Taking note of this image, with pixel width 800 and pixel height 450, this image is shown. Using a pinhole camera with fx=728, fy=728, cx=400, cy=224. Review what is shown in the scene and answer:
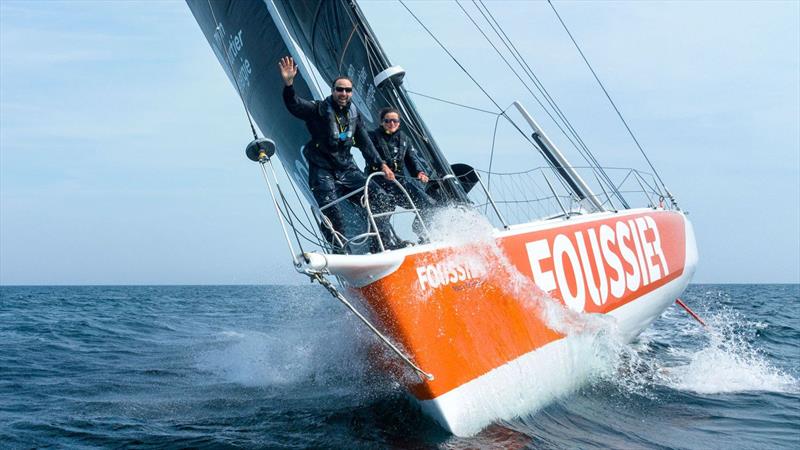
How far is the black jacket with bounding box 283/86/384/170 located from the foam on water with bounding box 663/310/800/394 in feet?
10.8

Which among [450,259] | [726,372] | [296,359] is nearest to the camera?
[450,259]

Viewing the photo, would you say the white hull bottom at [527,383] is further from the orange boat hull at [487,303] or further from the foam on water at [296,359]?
the foam on water at [296,359]

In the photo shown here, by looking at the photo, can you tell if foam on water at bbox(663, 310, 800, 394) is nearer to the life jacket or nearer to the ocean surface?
the ocean surface

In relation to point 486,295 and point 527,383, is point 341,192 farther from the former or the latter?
point 527,383

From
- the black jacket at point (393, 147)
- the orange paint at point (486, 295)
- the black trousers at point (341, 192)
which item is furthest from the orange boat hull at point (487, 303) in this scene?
the black jacket at point (393, 147)

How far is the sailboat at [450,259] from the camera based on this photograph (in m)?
3.77

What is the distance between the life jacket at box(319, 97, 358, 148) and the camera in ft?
13.6

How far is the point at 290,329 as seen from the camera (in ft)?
25.6

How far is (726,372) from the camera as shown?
639 cm

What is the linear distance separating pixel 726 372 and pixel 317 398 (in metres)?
3.79

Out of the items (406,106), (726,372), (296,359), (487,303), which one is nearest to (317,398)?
(487,303)

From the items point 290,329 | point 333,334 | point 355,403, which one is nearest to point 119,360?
point 290,329

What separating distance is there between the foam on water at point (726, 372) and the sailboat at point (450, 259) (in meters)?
0.58

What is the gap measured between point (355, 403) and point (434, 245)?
1232 millimetres
